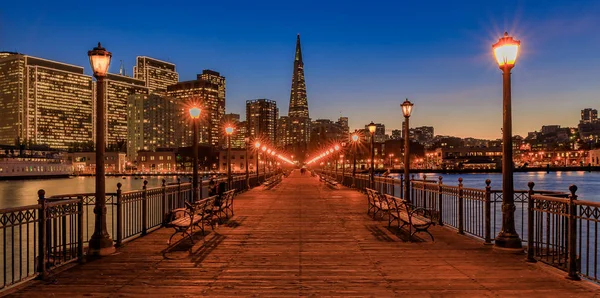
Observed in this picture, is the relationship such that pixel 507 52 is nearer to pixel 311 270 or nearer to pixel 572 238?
pixel 572 238

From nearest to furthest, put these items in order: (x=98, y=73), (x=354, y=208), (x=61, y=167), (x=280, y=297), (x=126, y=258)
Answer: (x=280, y=297)
(x=126, y=258)
(x=98, y=73)
(x=354, y=208)
(x=61, y=167)

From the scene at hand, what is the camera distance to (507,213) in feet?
32.8

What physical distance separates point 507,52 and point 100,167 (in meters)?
9.00

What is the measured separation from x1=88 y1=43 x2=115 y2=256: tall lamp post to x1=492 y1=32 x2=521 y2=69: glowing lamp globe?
8.38 metres

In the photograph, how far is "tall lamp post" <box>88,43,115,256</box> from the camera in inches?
383

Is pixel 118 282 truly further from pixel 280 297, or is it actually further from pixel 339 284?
pixel 339 284

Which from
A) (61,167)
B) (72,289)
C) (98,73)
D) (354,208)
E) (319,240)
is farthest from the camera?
(61,167)

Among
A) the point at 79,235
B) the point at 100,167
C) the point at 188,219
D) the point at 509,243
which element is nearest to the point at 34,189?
the point at 188,219

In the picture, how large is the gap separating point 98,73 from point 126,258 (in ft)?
13.0

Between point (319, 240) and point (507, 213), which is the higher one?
point (507, 213)

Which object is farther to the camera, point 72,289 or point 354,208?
point 354,208

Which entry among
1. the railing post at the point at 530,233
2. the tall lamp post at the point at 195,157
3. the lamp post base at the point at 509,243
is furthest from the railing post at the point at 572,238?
the tall lamp post at the point at 195,157

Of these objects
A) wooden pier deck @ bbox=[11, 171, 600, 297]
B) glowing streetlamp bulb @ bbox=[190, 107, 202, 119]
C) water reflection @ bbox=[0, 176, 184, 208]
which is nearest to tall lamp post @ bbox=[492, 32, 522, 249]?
wooden pier deck @ bbox=[11, 171, 600, 297]

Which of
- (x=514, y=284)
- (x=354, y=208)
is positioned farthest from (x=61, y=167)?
(x=514, y=284)
